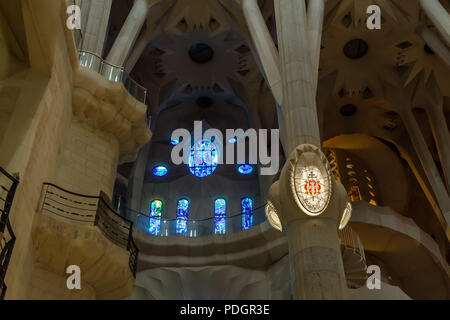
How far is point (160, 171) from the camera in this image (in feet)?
67.6

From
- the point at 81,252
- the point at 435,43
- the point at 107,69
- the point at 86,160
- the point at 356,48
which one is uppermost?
the point at 356,48

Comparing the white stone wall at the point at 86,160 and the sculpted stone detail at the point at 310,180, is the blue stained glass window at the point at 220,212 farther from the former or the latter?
the sculpted stone detail at the point at 310,180

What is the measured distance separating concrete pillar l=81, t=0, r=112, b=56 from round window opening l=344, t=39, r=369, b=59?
1020 cm

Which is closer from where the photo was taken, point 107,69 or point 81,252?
point 81,252

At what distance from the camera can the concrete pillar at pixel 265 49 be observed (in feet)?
38.2

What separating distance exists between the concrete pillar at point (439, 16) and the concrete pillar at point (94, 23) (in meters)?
8.66

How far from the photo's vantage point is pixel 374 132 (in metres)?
22.4

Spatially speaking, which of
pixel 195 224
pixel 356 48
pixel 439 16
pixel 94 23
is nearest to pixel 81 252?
pixel 94 23

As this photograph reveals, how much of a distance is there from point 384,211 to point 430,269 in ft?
9.66

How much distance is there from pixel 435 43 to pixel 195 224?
9421 millimetres

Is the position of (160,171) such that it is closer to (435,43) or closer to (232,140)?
(232,140)

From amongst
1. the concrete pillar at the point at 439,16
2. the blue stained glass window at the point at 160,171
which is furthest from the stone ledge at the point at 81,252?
Result: the blue stained glass window at the point at 160,171
